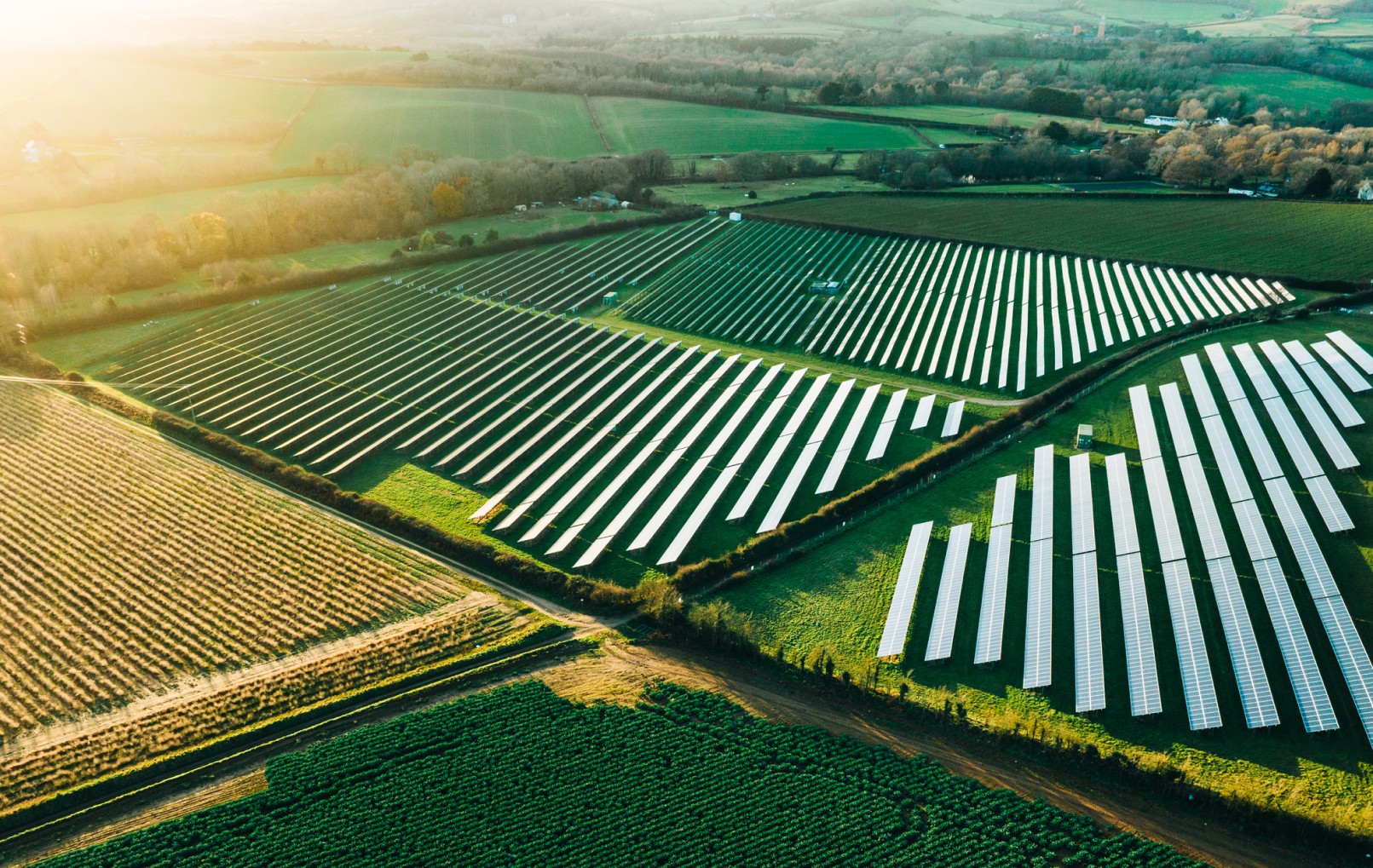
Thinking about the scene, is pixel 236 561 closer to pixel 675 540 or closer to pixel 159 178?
pixel 675 540

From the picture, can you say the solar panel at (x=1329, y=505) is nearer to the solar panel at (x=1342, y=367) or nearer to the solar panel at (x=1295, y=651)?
the solar panel at (x=1295, y=651)

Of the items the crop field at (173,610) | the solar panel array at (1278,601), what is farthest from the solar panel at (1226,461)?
the crop field at (173,610)

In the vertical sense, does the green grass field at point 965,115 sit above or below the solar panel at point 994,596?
above

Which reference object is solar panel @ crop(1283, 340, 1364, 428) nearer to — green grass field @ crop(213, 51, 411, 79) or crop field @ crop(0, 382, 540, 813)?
crop field @ crop(0, 382, 540, 813)

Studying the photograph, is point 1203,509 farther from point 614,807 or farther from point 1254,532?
point 614,807

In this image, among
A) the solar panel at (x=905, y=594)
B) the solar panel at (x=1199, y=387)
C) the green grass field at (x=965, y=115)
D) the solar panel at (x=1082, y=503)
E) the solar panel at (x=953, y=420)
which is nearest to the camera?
the solar panel at (x=905, y=594)

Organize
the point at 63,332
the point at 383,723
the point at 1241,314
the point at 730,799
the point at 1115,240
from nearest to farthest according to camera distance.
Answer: the point at 730,799, the point at 383,723, the point at 1241,314, the point at 63,332, the point at 1115,240

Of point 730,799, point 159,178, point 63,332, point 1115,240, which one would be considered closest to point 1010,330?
point 1115,240
